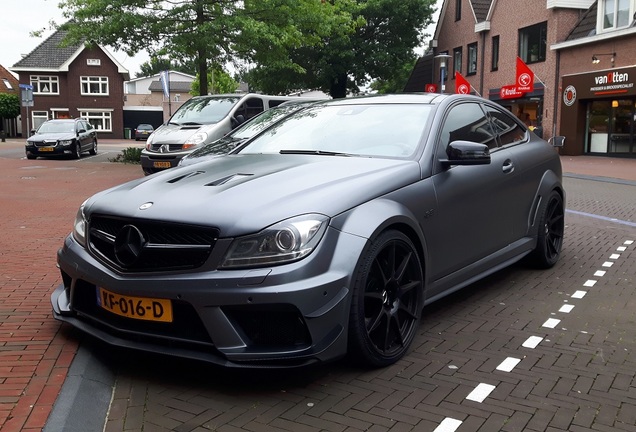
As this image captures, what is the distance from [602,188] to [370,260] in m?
13.5

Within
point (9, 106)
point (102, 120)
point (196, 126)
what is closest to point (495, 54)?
point (196, 126)

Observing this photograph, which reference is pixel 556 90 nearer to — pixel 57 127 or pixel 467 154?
pixel 57 127

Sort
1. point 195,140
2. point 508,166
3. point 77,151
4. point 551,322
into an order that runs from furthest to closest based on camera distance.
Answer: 1. point 77,151
2. point 195,140
3. point 508,166
4. point 551,322

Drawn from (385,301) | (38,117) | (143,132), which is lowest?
(143,132)

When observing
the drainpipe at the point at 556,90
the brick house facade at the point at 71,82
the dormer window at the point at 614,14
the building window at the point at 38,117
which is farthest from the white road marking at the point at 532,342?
the building window at the point at 38,117

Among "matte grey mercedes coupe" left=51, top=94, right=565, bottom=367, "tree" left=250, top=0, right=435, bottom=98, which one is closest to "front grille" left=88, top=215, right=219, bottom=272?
"matte grey mercedes coupe" left=51, top=94, right=565, bottom=367

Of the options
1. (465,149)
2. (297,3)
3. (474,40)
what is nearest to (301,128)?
(465,149)

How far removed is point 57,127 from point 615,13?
21667 mm

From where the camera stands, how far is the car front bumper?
3191mm

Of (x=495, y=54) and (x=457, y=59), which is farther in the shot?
(x=457, y=59)

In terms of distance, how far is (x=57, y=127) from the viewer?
Result: 25.0 m

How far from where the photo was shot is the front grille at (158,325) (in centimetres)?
335

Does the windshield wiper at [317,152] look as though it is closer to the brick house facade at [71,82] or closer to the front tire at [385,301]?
the front tire at [385,301]

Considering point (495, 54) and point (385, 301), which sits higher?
point (495, 54)
